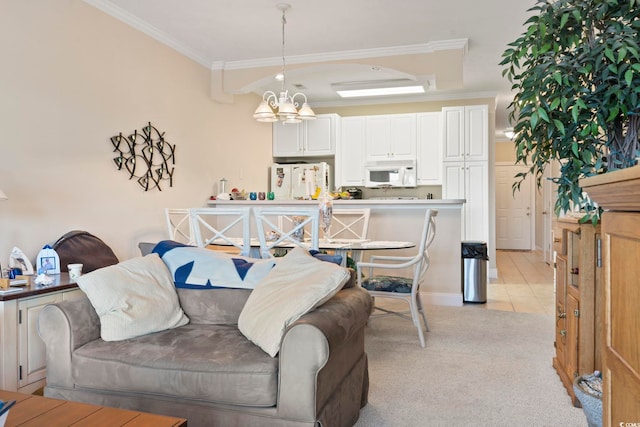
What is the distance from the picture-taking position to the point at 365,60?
4.98m

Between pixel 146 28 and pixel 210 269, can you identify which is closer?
pixel 210 269

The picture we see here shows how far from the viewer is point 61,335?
80.3 inches

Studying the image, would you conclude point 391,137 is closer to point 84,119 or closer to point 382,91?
point 382,91

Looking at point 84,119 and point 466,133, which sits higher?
point 466,133

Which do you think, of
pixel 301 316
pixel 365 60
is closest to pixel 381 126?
pixel 365 60

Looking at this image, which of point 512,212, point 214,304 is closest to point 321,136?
point 214,304

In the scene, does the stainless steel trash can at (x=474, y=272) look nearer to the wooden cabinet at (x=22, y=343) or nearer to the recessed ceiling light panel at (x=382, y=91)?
the recessed ceiling light panel at (x=382, y=91)

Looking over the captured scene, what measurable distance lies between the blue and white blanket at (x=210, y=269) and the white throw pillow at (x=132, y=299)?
95 mm

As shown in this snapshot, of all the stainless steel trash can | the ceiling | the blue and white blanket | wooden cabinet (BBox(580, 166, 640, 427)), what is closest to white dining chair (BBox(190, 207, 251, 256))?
the blue and white blanket

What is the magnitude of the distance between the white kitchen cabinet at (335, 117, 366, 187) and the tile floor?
2484 millimetres

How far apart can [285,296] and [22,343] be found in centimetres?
148

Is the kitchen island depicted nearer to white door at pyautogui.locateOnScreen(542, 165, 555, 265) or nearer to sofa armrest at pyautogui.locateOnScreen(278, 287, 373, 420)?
sofa armrest at pyautogui.locateOnScreen(278, 287, 373, 420)

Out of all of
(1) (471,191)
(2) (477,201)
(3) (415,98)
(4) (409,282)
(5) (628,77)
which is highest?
(3) (415,98)

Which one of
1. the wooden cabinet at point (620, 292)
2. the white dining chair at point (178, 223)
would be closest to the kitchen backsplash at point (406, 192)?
the white dining chair at point (178, 223)
